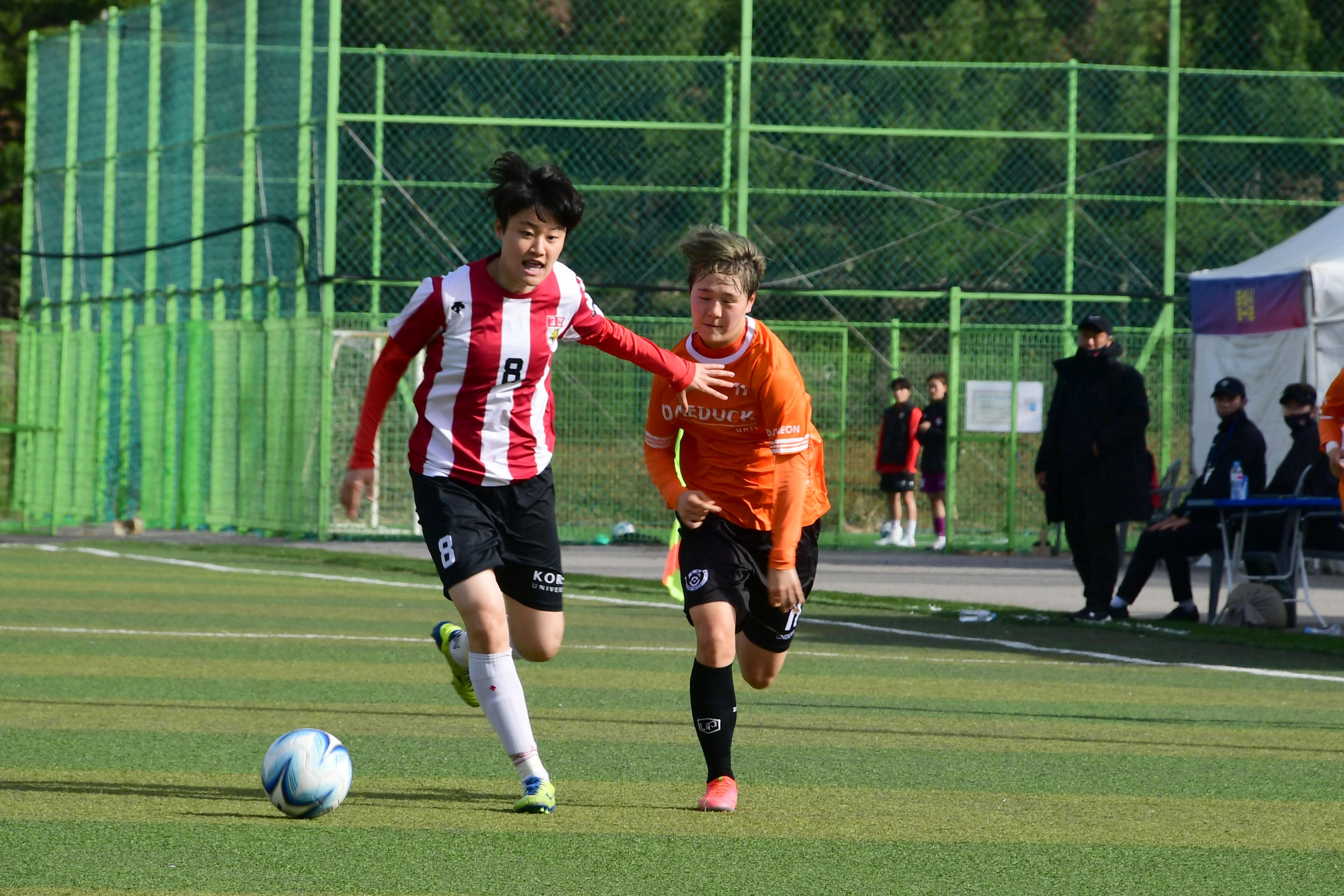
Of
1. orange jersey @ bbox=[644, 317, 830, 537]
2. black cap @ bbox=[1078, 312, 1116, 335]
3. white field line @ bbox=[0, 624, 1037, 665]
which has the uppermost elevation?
black cap @ bbox=[1078, 312, 1116, 335]

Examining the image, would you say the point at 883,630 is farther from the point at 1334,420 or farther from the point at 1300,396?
the point at 1334,420

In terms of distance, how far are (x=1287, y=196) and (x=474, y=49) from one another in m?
11.9

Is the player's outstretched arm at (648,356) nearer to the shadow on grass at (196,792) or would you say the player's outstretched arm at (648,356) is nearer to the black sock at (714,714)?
the black sock at (714,714)

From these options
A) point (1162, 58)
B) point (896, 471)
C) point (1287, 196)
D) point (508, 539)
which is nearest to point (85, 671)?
point (508, 539)

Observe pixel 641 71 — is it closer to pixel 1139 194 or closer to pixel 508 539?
pixel 1139 194

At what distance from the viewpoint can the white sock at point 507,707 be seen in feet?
18.5

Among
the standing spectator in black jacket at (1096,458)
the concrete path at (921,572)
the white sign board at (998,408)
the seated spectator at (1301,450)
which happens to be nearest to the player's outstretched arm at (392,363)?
the standing spectator in black jacket at (1096,458)

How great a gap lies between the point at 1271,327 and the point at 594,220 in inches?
341

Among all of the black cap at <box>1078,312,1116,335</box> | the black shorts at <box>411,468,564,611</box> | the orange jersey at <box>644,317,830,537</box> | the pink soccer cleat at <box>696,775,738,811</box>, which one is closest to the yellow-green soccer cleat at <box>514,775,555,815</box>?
the pink soccer cleat at <box>696,775,738,811</box>

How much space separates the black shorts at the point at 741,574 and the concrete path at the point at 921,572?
746cm

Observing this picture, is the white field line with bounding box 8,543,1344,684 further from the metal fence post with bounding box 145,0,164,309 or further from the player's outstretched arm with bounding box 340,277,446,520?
the metal fence post with bounding box 145,0,164,309

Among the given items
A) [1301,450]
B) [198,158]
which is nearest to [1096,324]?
[1301,450]

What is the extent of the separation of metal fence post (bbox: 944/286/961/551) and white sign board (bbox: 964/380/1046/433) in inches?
6.9

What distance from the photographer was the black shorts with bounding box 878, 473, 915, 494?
69.0ft
